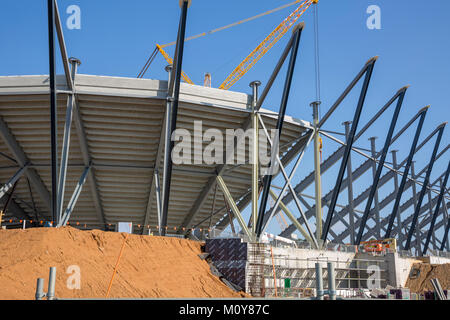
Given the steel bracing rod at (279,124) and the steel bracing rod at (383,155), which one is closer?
the steel bracing rod at (279,124)

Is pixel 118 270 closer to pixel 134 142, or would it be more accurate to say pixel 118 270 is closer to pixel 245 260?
pixel 245 260

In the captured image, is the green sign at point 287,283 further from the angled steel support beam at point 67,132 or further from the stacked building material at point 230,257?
the angled steel support beam at point 67,132

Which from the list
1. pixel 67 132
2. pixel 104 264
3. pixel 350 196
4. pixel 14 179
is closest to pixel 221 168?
pixel 67 132

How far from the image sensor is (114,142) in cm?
3203

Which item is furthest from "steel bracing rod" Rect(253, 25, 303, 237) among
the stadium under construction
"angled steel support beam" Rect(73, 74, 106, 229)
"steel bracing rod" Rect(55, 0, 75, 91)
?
"steel bracing rod" Rect(55, 0, 75, 91)

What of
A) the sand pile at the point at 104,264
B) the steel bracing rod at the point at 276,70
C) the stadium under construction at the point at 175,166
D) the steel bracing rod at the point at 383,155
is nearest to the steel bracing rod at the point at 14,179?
the stadium under construction at the point at 175,166

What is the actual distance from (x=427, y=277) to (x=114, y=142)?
27.7m

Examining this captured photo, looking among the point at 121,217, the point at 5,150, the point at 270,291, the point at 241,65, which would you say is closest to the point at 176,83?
the point at 270,291

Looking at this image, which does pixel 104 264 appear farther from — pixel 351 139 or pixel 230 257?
pixel 351 139

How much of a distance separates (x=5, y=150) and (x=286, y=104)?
68.5 ft

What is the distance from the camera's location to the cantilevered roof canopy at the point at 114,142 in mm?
28094

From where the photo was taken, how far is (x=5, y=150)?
32500mm

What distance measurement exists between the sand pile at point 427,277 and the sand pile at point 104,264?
2008 centimetres

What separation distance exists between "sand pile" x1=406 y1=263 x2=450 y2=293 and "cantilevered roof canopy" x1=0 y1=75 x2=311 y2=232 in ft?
47.5
